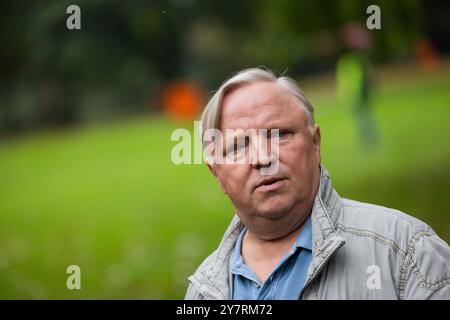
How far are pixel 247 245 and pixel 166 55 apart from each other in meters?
6.86

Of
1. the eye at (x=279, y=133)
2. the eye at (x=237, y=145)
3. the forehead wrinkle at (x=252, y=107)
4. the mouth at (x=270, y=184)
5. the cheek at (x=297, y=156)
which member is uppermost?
the forehead wrinkle at (x=252, y=107)

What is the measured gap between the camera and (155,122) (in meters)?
9.63

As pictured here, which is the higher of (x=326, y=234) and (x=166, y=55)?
(x=166, y=55)

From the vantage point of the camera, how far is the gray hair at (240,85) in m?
1.97

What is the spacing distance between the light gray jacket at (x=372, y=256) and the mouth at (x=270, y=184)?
12cm

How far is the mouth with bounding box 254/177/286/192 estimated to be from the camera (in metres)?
1.93

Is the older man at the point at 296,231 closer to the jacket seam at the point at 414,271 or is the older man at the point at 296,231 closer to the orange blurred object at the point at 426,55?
the jacket seam at the point at 414,271

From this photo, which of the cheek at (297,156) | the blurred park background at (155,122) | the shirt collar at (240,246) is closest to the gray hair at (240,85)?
the cheek at (297,156)

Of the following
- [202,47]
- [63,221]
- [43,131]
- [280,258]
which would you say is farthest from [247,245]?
[43,131]

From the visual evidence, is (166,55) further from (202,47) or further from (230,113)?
(230,113)

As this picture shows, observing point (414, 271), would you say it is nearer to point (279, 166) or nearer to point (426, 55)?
point (279, 166)

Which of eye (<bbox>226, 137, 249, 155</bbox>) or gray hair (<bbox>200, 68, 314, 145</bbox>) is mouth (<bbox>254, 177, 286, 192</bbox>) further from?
gray hair (<bbox>200, 68, 314, 145</bbox>)

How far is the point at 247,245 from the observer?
82.1 inches

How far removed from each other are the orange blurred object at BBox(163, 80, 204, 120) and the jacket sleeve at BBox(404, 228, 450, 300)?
689 centimetres
